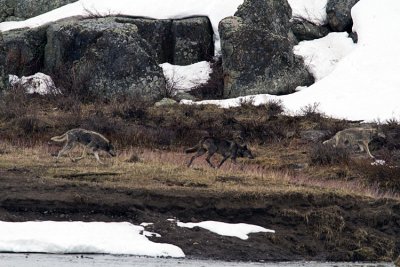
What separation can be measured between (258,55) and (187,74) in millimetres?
3161

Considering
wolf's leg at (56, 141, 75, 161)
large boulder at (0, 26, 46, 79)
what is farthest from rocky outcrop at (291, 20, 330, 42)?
wolf's leg at (56, 141, 75, 161)

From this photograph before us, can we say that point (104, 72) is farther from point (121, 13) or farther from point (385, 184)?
point (385, 184)

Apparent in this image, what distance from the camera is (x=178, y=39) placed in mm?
40969

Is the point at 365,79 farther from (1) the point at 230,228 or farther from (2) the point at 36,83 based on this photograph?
(1) the point at 230,228

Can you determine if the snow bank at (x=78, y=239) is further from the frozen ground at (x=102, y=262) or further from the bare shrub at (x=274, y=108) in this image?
the bare shrub at (x=274, y=108)

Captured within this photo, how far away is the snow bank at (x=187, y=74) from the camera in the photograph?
3888cm

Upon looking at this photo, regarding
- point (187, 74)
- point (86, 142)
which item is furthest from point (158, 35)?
point (86, 142)

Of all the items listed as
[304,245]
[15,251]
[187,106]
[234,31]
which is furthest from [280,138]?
[15,251]

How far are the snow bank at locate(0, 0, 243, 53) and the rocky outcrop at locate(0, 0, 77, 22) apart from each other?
0.92 meters

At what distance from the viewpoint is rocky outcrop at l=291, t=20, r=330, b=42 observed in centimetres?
4181

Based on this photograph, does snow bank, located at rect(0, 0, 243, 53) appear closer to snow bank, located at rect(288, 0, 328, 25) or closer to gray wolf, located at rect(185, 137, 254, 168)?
snow bank, located at rect(288, 0, 328, 25)

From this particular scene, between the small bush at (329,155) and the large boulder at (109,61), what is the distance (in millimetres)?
10376

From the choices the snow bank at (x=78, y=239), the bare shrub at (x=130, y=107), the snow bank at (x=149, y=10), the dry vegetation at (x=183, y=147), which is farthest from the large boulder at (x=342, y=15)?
the snow bank at (x=78, y=239)

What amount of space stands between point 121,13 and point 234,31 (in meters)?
5.24
